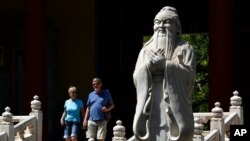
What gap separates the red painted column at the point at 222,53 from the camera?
20062mm

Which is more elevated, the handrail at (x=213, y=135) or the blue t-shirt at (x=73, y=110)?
the blue t-shirt at (x=73, y=110)

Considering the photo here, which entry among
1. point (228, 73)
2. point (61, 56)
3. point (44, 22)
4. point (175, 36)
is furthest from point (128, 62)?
point (175, 36)

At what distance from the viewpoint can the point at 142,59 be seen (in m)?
10.4

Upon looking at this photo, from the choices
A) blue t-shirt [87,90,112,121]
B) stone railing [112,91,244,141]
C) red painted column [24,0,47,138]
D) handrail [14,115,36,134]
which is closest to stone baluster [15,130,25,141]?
handrail [14,115,36,134]

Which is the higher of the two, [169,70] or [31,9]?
[31,9]

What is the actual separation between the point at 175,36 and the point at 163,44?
23 centimetres

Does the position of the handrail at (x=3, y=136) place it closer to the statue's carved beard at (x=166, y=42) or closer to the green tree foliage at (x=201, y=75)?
the statue's carved beard at (x=166, y=42)

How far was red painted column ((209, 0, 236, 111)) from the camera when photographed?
20.1m

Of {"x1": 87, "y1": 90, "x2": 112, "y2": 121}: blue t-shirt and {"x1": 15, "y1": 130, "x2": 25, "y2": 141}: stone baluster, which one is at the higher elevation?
{"x1": 87, "y1": 90, "x2": 112, "y2": 121}: blue t-shirt

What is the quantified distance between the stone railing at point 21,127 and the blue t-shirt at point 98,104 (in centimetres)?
137

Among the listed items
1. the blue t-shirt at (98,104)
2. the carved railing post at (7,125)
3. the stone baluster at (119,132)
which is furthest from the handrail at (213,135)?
the carved railing post at (7,125)

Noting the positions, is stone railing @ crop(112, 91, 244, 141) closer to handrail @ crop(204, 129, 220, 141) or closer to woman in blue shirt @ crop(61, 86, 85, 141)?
handrail @ crop(204, 129, 220, 141)

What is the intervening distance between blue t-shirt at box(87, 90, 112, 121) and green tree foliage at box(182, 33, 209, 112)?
964 inches

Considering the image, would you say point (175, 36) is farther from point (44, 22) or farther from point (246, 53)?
point (246, 53)
